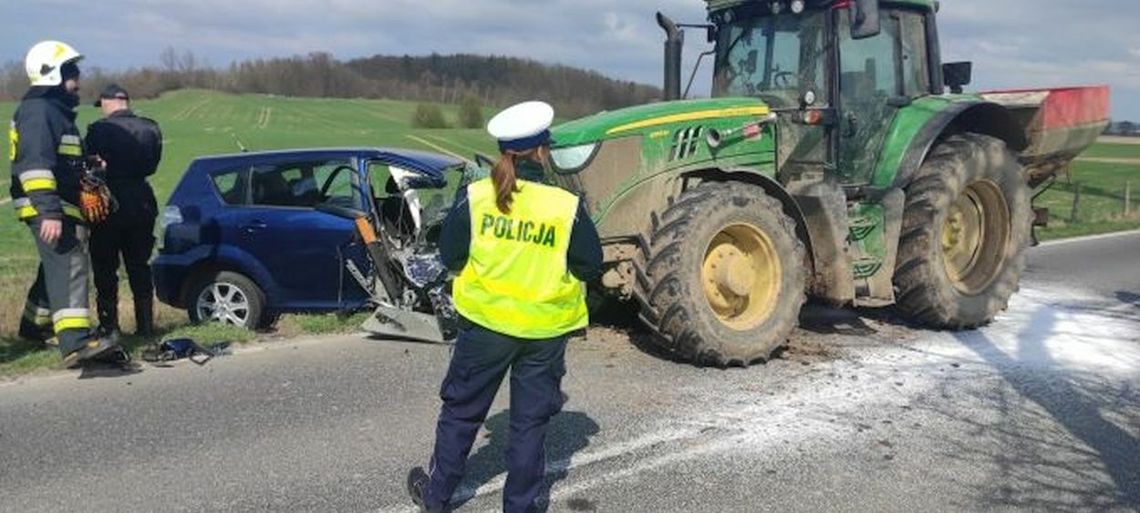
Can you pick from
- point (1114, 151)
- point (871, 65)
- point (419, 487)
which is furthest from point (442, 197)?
point (1114, 151)

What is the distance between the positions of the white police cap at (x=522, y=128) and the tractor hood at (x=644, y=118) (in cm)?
275

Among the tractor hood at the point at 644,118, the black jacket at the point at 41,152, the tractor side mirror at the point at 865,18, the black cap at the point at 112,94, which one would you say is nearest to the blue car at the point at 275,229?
the black cap at the point at 112,94

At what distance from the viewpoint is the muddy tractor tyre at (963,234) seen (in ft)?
25.1

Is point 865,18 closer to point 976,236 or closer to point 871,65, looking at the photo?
point 871,65

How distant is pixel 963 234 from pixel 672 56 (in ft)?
9.97

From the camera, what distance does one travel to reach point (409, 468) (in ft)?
15.1

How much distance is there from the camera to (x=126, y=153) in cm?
711

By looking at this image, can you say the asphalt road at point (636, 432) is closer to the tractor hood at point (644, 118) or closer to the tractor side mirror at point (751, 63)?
the tractor hood at point (644, 118)

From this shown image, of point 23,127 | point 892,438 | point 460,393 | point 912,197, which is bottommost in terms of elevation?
point 892,438

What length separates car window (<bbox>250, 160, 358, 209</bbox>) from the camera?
8.21 metres

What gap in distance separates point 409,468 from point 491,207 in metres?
1.56

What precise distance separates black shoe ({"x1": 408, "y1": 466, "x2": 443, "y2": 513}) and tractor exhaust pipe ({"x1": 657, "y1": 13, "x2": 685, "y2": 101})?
4.84m

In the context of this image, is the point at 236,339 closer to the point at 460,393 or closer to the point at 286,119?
the point at 460,393

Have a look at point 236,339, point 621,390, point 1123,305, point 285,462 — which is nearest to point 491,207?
point 285,462
